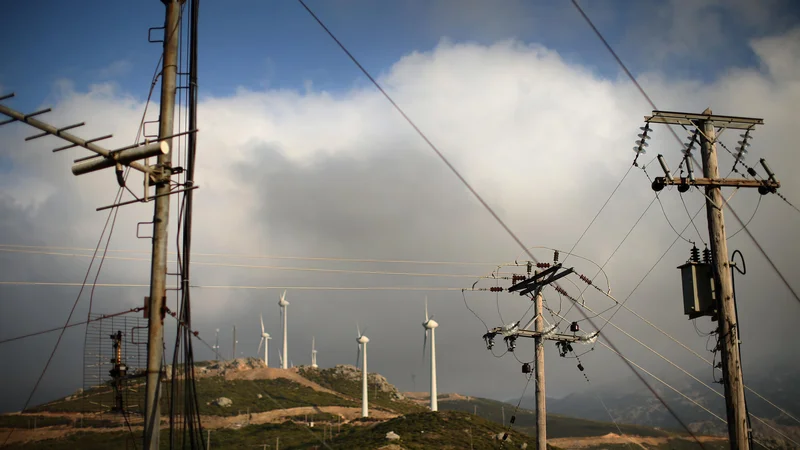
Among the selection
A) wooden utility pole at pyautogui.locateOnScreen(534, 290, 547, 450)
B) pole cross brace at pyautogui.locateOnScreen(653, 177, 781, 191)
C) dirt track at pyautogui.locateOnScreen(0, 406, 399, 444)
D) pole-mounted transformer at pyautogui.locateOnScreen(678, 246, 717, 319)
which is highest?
pole cross brace at pyautogui.locateOnScreen(653, 177, 781, 191)

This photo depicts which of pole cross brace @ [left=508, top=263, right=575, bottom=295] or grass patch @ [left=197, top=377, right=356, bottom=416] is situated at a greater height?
pole cross brace @ [left=508, top=263, right=575, bottom=295]

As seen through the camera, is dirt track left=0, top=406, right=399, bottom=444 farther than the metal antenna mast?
Yes

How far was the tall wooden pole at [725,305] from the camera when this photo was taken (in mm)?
19328

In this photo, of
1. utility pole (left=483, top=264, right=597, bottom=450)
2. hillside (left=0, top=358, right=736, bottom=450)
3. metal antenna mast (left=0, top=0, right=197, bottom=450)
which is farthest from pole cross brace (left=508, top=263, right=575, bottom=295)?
hillside (left=0, top=358, right=736, bottom=450)

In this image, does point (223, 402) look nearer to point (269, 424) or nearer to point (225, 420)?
point (225, 420)

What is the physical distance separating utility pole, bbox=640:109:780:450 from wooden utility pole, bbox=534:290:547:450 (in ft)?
42.2

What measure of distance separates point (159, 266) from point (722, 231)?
16428mm

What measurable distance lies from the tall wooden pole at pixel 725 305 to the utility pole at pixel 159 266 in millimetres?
15237

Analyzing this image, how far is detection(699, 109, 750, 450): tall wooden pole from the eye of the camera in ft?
63.4

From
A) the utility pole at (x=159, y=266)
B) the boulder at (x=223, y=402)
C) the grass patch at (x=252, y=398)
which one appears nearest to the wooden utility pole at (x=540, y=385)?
the utility pole at (x=159, y=266)

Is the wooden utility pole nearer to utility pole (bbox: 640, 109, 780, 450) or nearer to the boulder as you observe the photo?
utility pole (bbox: 640, 109, 780, 450)

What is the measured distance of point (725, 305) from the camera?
2047cm

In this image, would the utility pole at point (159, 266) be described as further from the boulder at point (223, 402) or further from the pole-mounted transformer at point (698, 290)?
the boulder at point (223, 402)

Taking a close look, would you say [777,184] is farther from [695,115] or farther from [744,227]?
[695,115]
